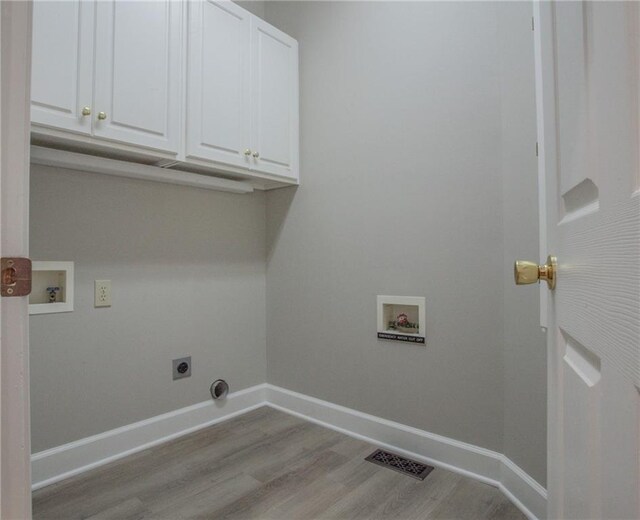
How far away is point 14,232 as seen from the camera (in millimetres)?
528

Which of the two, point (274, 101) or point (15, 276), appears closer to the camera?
point (15, 276)

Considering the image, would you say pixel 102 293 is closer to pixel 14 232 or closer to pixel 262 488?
pixel 262 488

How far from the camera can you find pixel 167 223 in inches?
80.3

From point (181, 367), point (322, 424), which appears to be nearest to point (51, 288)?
point (181, 367)

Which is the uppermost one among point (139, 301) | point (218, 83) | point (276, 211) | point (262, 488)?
point (218, 83)

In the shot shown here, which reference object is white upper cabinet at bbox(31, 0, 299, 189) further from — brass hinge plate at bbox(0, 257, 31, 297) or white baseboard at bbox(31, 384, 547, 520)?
white baseboard at bbox(31, 384, 547, 520)

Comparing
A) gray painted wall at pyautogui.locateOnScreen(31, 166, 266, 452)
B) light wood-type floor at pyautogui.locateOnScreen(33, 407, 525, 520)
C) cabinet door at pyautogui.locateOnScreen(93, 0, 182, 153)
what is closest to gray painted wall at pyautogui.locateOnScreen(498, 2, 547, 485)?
light wood-type floor at pyautogui.locateOnScreen(33, 407, 525, 520)

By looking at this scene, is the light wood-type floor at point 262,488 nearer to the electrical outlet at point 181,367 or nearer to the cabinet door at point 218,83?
the electrical outlet at point 181,367

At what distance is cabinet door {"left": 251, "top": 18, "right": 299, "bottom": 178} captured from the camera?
206 centimetres

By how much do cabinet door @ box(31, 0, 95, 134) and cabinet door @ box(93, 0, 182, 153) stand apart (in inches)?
1.6

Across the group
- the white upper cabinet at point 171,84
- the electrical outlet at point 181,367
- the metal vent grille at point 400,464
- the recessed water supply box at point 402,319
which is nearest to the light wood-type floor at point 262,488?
the metal vent grille at point 400,464

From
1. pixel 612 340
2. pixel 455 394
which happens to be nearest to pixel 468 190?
pixel 455 394

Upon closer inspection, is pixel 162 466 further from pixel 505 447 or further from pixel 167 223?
pixel 505 447

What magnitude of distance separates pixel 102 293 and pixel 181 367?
578 mm
